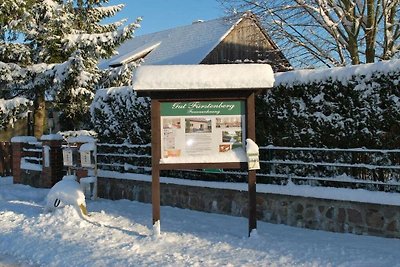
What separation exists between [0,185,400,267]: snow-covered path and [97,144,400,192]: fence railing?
2.78ft

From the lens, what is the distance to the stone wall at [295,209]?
706 cm

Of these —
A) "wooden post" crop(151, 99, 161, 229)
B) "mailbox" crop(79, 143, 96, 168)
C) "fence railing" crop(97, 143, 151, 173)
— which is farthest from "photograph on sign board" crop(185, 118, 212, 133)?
"mailbox" crop(79, 143, 96, 168)

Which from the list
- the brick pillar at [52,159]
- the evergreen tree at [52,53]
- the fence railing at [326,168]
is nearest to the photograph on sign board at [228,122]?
the fence railing at [326,168]

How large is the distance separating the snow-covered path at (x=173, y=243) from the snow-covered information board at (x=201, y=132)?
1.19 meters

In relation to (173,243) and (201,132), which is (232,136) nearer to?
(201,132)

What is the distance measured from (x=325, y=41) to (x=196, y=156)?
29.3 feet

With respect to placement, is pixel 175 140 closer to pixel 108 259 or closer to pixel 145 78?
pixel 145 78

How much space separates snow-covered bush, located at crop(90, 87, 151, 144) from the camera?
36.5ft

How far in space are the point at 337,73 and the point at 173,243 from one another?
3634mm

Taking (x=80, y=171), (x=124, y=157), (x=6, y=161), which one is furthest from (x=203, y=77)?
(x=6, y=161)

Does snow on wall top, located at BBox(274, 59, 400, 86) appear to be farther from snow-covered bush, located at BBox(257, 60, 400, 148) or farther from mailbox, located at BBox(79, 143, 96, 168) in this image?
mailbox, located at BBox(79, 143, 96, 168)

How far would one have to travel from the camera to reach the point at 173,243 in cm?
695

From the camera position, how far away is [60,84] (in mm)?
17672

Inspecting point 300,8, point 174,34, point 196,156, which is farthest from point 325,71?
point 174,34
